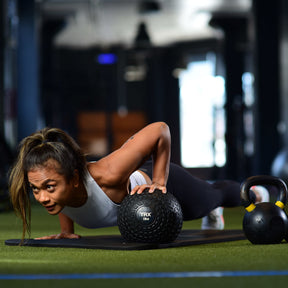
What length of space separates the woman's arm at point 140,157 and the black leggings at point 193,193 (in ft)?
0.92

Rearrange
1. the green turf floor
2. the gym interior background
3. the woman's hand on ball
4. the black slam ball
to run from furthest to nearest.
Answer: the gym interior background < the woman's hand on ball < the black slam ball < the green turf floor

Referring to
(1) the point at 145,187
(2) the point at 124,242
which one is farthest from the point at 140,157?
(2) the point at 124,242

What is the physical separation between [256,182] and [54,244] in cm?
90

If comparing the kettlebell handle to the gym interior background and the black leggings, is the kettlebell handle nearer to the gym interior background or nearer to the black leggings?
the black leggings

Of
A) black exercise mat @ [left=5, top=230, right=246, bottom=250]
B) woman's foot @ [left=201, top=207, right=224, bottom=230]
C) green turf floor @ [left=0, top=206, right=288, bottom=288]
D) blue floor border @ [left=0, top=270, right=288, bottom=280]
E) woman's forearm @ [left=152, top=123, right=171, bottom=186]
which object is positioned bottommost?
woman's foot @ [left=201, top=207, right=224, bottom=230]

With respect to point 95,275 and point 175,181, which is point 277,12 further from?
point 95,275

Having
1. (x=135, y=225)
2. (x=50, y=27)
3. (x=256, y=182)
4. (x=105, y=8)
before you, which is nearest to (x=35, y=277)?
(x=135, y=225)

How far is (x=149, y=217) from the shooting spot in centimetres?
239

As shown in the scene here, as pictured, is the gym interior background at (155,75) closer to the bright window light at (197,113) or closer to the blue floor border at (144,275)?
the bright window light at (197,113)

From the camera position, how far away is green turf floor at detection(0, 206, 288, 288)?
1.65 m

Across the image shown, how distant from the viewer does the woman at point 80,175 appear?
96.8 inches

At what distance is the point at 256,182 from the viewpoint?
2.58 m

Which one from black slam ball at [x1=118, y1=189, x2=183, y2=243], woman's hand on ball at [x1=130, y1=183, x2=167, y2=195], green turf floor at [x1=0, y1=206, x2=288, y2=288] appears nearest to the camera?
green turf floor at [x1=0, y1=206, x2=288, y2=288]

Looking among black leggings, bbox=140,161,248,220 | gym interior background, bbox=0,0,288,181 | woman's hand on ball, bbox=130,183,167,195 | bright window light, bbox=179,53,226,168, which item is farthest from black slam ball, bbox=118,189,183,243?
bright window light, bbox=179,53,226,168
